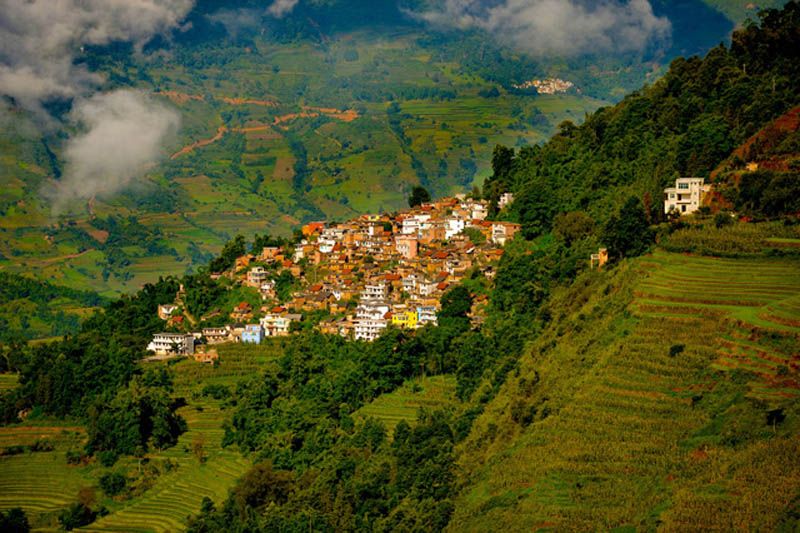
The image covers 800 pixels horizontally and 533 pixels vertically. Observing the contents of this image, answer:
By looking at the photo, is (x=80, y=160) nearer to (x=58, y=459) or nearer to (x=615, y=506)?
(x=58, y=459)

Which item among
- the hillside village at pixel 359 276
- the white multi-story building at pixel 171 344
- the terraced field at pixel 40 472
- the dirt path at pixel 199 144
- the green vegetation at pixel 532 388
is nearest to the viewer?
the green vegetation at pixel 532 388

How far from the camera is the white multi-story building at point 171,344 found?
4138 centimetres

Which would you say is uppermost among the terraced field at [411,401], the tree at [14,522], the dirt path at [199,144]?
the dirt path at [199,144]

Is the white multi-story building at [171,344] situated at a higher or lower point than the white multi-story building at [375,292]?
lower

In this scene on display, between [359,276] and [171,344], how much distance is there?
901 centimetres

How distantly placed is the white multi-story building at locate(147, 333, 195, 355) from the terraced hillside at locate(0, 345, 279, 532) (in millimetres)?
2133

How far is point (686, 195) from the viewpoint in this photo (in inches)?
1207

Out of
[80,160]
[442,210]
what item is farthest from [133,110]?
[442,210]

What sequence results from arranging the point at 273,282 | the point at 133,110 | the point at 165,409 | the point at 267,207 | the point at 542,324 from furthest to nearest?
the point at 133,110 < the point at 267,207 < the point at 273,282 < the point at 165,409 < the point at 542,324

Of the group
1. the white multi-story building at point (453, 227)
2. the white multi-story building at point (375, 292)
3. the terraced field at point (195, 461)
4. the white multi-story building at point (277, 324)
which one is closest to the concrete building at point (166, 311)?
the terraced field at point (195, 461)

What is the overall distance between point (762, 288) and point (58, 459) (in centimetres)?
2531

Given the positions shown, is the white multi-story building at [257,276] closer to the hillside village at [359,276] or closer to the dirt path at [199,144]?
the hillside village at [359,276]

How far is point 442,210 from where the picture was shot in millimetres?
50688

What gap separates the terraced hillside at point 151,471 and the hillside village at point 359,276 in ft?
8.40
